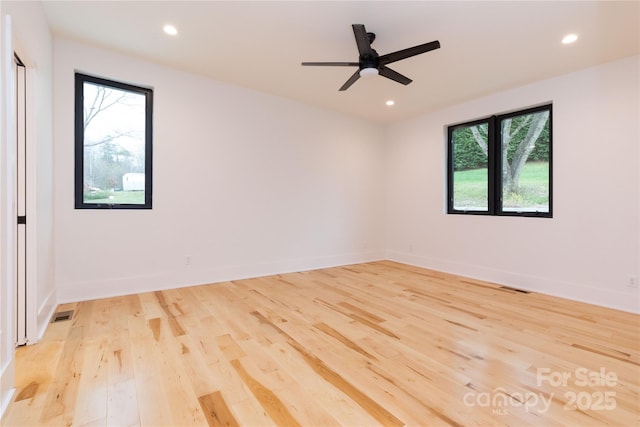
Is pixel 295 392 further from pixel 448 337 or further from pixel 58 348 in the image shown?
pixel 58 348

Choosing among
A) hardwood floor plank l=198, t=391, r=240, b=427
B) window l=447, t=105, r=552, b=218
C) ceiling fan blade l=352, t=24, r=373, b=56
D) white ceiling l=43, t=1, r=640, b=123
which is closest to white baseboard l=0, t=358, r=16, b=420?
hardwood floor plank l=198, t=391, r=240, b=427

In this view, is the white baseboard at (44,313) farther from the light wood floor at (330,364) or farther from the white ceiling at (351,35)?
the white ceiling at (351,35)

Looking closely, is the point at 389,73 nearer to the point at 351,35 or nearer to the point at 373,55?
the point at 373,55

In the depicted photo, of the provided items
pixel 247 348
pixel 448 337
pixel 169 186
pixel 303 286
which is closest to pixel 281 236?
pixel 303 286

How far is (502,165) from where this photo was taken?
4422mm

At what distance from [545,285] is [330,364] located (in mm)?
3279

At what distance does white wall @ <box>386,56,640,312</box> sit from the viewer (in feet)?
10.6

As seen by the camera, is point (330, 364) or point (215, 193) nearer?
point (330, 364)

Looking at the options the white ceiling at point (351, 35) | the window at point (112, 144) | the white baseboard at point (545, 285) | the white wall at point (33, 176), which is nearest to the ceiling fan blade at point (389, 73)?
the white ceiling at point (351, 35)

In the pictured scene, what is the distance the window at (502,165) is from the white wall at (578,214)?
0.51 feet

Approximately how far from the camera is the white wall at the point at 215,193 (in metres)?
3.24

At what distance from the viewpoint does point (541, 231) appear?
3875 millimetres

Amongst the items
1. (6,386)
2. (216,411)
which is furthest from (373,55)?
(6,386)

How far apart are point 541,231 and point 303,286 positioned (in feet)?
10.3
